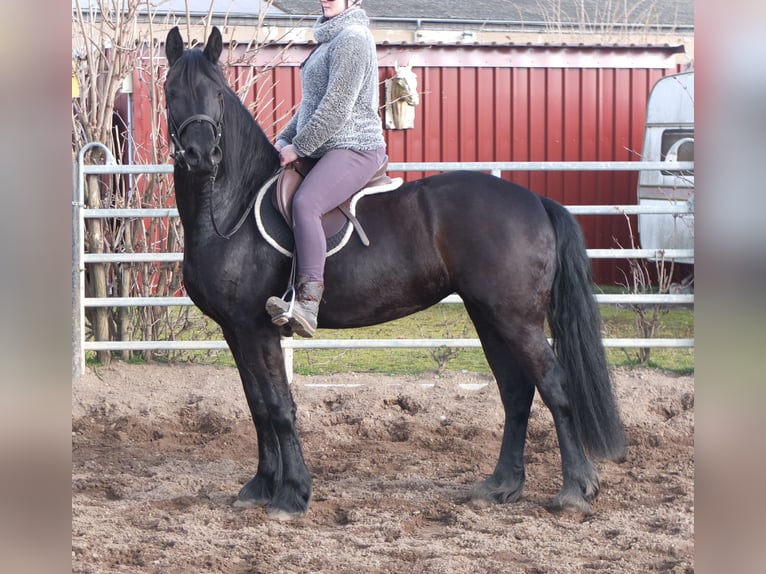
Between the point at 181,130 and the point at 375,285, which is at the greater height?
the point at 181,130

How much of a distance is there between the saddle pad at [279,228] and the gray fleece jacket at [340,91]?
10.0 inches

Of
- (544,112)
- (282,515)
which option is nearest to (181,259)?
(282,515)

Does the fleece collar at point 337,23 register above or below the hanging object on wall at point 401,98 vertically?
below

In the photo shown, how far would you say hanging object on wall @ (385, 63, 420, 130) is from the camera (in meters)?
11.8

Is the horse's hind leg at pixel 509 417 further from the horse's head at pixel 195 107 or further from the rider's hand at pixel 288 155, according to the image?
the horse's head at pixel 195 107

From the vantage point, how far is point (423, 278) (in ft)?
13.9

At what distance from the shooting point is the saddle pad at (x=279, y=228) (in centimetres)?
412

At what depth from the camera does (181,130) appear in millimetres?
3768

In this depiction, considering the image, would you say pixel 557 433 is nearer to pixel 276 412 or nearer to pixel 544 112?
pixel 276 412

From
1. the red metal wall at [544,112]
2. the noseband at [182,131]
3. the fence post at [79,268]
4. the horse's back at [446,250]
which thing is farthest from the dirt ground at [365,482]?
the red metal wall at [544,112]
